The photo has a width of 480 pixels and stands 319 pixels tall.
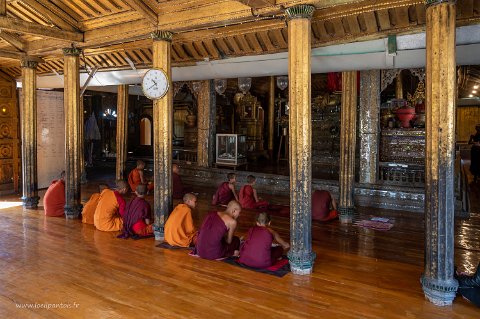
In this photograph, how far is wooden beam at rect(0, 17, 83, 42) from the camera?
20.4ft

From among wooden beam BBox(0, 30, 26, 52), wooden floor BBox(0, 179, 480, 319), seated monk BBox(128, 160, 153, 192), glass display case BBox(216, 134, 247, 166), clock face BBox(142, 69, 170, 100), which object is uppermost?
wooden beam BBox(0, 30, 26, 52)

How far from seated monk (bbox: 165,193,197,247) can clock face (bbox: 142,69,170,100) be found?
1.64 m

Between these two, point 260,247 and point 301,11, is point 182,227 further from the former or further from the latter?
point 301,11

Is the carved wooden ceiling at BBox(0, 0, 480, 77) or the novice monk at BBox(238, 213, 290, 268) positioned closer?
the novice monk at BBox(238, 213, 290, 268)

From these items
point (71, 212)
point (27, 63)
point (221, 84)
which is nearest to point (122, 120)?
point (221, 84)

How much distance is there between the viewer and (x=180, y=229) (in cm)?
594

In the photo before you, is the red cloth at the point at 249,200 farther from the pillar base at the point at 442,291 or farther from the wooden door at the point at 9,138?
the wooden door at the point at 9,138

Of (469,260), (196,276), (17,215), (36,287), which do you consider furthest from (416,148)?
(17,215)

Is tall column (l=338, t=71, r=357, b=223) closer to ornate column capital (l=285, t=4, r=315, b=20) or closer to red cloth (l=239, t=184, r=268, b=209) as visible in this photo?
red cloth (l=239, t=184, r=268, b=209)

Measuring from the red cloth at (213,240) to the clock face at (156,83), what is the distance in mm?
2102

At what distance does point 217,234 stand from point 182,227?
0.91 meters

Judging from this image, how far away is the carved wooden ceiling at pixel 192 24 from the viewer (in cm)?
508

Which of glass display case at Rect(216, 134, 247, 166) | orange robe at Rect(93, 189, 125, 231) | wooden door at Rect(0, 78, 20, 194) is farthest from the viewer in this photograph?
glass display case at Rect(216, 134, 247, 166)

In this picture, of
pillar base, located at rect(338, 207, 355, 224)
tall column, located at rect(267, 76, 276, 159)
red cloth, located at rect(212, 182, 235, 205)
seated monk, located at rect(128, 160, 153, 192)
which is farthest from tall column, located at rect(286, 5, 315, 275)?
tall column, located at rect(267, 76, 276, 159)
